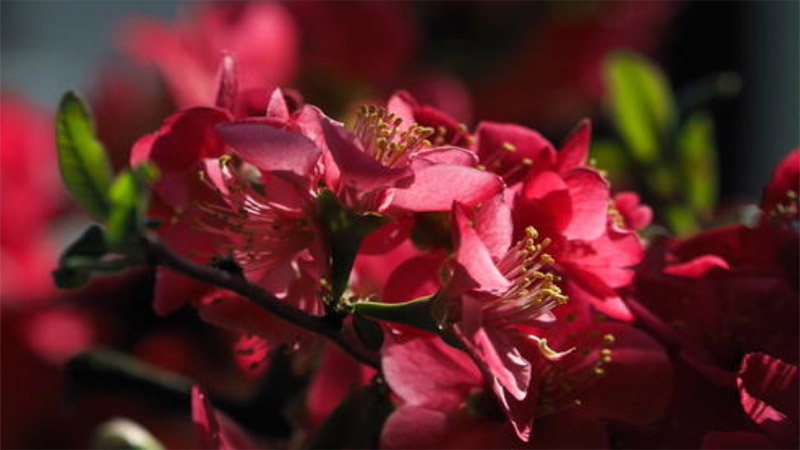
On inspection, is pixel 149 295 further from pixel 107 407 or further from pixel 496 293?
pixel 496 293

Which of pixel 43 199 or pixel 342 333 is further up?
pixel 342 333

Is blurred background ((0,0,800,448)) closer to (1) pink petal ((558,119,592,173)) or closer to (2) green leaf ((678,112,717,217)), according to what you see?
(2) green leaf ((678,112,717,217))

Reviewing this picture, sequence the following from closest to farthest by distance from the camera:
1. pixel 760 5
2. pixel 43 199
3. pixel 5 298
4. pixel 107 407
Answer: pixel 107 407
pixel 5 298
pixel 43 199
pixel 760 5

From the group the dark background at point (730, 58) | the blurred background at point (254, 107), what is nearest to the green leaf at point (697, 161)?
the blurred background at point (254, 107)

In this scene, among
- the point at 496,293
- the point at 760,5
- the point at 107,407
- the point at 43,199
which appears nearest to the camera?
the point at 496,293

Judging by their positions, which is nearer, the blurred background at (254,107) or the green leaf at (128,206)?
the green leaf at (128,206)

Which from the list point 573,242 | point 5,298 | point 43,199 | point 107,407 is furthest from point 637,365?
point 43,199

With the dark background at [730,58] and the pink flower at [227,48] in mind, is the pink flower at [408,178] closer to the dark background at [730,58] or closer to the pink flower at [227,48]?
the pink flower at [227,48]
